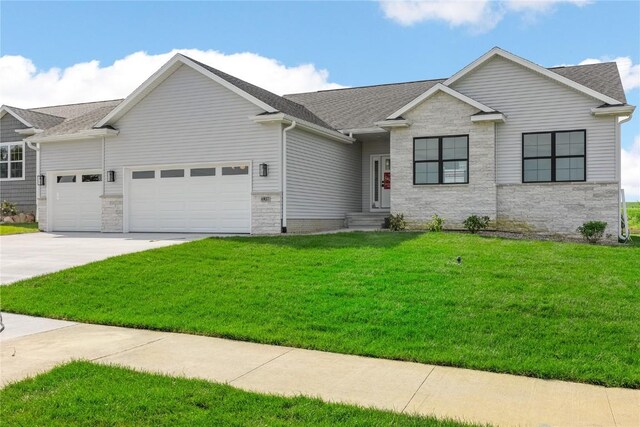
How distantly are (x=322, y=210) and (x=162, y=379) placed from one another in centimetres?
1423

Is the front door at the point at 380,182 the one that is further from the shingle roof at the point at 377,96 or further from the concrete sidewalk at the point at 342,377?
the concrete sidewalk at the point at 342,377

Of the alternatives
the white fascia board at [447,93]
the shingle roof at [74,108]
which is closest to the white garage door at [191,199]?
the white fascia board at [447,93]

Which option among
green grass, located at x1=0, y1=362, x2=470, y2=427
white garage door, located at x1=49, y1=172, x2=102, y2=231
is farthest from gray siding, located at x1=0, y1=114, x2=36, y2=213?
green grass, located at x1=0, y1=362, x2=470, y2=427

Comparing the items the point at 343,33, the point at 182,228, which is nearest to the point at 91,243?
the point at 182,228

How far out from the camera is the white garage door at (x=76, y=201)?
2045 cm

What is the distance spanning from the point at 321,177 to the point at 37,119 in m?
16.3

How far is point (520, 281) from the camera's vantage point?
27.9 feet

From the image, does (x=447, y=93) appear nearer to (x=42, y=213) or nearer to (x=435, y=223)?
(x=435, y=223)

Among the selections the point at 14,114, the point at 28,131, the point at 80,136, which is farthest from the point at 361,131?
the point at 14,114

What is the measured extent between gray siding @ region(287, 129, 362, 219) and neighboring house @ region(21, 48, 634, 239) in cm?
7

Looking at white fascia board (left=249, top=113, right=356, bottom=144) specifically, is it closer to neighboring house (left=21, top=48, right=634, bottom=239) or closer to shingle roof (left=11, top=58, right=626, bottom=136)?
neighboring house (left=21, top=48, right=634, bottom=239)

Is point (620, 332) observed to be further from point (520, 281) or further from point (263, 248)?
point (263, 248)

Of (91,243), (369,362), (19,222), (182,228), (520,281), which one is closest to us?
(369,362)

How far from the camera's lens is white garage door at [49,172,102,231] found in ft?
67.1
